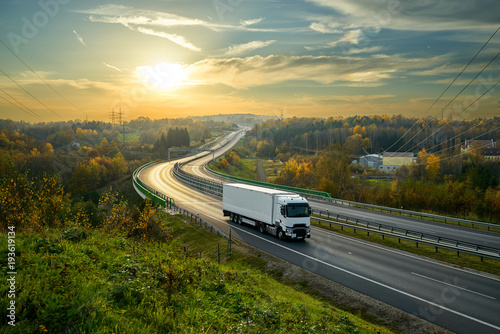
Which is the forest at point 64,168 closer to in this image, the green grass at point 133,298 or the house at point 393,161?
the green grass at point 133,298

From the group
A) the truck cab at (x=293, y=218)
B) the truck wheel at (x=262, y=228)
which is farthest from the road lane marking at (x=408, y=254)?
the truck wheel at (x=262, y=228)

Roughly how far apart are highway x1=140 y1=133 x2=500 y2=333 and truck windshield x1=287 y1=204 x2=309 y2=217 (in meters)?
2.23

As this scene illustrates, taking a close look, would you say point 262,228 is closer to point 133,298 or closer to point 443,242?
point 443,242

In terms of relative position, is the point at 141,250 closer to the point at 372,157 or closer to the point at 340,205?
the point at 340,205

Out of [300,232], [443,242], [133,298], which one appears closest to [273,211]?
[300,232]

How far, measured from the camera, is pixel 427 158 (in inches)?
4400

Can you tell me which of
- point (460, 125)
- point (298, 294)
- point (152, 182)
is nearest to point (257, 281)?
point (298, 294)

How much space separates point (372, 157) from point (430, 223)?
375 ft

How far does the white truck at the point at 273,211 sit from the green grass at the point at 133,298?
10.1 metres

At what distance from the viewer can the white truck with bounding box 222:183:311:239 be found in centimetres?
2609

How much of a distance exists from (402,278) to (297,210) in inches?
378

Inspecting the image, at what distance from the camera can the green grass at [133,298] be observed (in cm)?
787

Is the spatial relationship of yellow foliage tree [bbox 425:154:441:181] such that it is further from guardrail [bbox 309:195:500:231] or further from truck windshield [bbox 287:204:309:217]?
truck windshield [bbox 287:204:309:217]

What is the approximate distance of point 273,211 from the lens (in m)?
27.6
